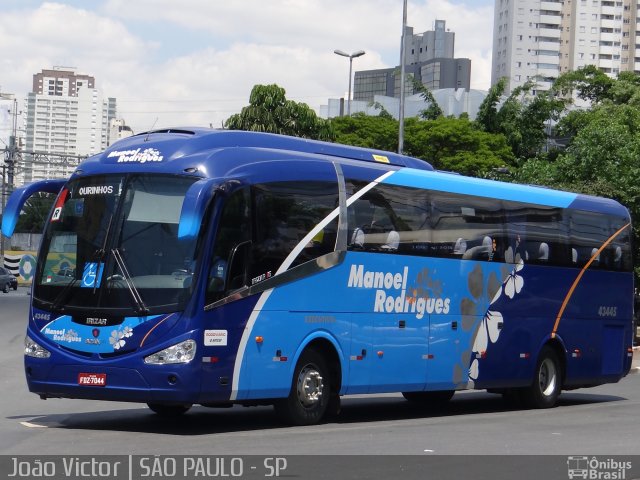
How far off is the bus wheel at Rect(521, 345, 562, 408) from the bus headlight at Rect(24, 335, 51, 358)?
8.62 m

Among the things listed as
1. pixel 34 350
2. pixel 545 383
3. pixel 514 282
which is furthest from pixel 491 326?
pixel 34 350

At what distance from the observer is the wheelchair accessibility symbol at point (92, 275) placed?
43.6 feet

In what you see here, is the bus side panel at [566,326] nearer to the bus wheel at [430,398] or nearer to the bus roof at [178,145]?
the bus wheel at [430,398]

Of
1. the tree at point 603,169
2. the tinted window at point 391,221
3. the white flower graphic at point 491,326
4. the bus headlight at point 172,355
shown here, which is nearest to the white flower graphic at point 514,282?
the white flower graphic at point 491,326

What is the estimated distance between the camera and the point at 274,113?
4562 cm

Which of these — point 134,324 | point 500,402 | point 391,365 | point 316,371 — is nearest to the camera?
point 134,324

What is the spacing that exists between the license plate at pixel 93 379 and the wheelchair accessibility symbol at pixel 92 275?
3.12 ft

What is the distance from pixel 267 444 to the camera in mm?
12227

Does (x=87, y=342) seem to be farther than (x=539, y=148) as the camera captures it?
No

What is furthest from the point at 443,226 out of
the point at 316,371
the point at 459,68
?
the point at 459,68

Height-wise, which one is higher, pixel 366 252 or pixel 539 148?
pixel 539 148

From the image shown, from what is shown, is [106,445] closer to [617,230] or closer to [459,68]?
[617,230]

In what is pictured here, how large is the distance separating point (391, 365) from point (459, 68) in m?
182

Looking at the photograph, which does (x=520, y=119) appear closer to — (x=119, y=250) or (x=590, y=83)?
(x=590, y=83)
